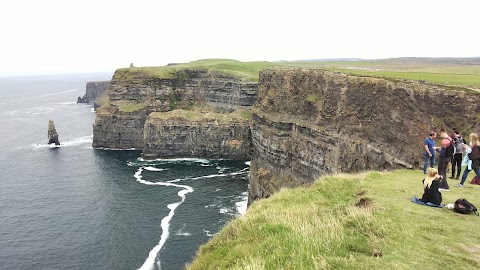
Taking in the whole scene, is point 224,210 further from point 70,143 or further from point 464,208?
point 70,143

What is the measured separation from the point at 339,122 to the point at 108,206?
41.1 metres

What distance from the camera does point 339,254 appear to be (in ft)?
37.3

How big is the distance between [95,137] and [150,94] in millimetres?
21777

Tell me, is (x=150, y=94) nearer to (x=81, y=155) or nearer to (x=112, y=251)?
(x=81, y=155)

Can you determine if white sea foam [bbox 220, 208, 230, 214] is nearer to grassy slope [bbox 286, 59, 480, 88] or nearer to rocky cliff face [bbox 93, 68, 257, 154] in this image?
grassy slope [bbox 286, 59, 480, 88]

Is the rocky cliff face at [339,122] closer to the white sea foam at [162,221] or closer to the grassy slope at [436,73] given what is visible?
the grassy slope at [436,73]

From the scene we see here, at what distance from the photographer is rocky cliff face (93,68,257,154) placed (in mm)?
103438

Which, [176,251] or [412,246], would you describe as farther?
[176,251]

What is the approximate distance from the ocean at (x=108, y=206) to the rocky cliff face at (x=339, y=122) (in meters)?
12.2

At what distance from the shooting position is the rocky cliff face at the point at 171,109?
103438mm

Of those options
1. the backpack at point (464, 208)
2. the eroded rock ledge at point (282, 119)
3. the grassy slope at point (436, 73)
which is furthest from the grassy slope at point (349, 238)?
the grassy slope at point (436, 73)

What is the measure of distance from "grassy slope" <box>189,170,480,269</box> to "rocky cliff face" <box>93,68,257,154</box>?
8493cm

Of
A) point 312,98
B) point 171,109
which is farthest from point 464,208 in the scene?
point 171,109

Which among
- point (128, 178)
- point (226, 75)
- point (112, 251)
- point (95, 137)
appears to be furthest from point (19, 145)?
point (112, 251)
